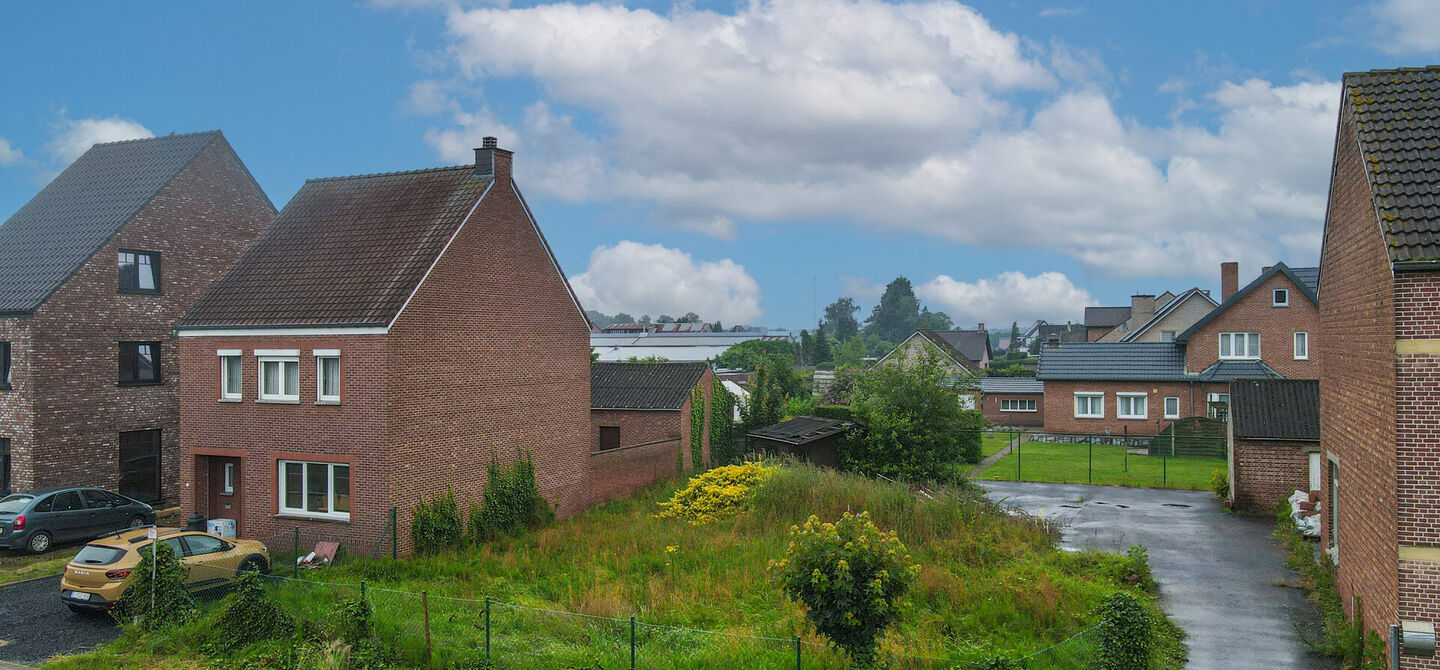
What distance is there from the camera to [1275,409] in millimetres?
26250

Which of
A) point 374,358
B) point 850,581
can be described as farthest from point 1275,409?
point 374,358

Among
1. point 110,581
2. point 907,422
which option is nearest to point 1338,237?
point 907,422

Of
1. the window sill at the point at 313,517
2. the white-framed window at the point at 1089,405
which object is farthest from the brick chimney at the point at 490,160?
the white-framed window at the point at 1089,405

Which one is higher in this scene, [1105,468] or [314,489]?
[314,489]

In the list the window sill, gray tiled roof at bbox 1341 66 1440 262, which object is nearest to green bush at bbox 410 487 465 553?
the window sill

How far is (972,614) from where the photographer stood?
15.0 meters

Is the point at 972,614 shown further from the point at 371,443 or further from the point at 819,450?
the point at 819,450

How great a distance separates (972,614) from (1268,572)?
843 centimetres

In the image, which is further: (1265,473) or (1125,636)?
(1265,473)

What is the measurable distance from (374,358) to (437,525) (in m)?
4.11

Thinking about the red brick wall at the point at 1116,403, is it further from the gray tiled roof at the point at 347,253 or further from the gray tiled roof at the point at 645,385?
the gray tiled roof at the point at 347,253

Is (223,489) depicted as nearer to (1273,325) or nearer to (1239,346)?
(1239,346)

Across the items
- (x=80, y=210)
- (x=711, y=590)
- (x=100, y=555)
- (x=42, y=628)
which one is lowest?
(x=42, y=628)

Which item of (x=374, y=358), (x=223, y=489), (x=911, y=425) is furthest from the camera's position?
(x=911, y=425)
